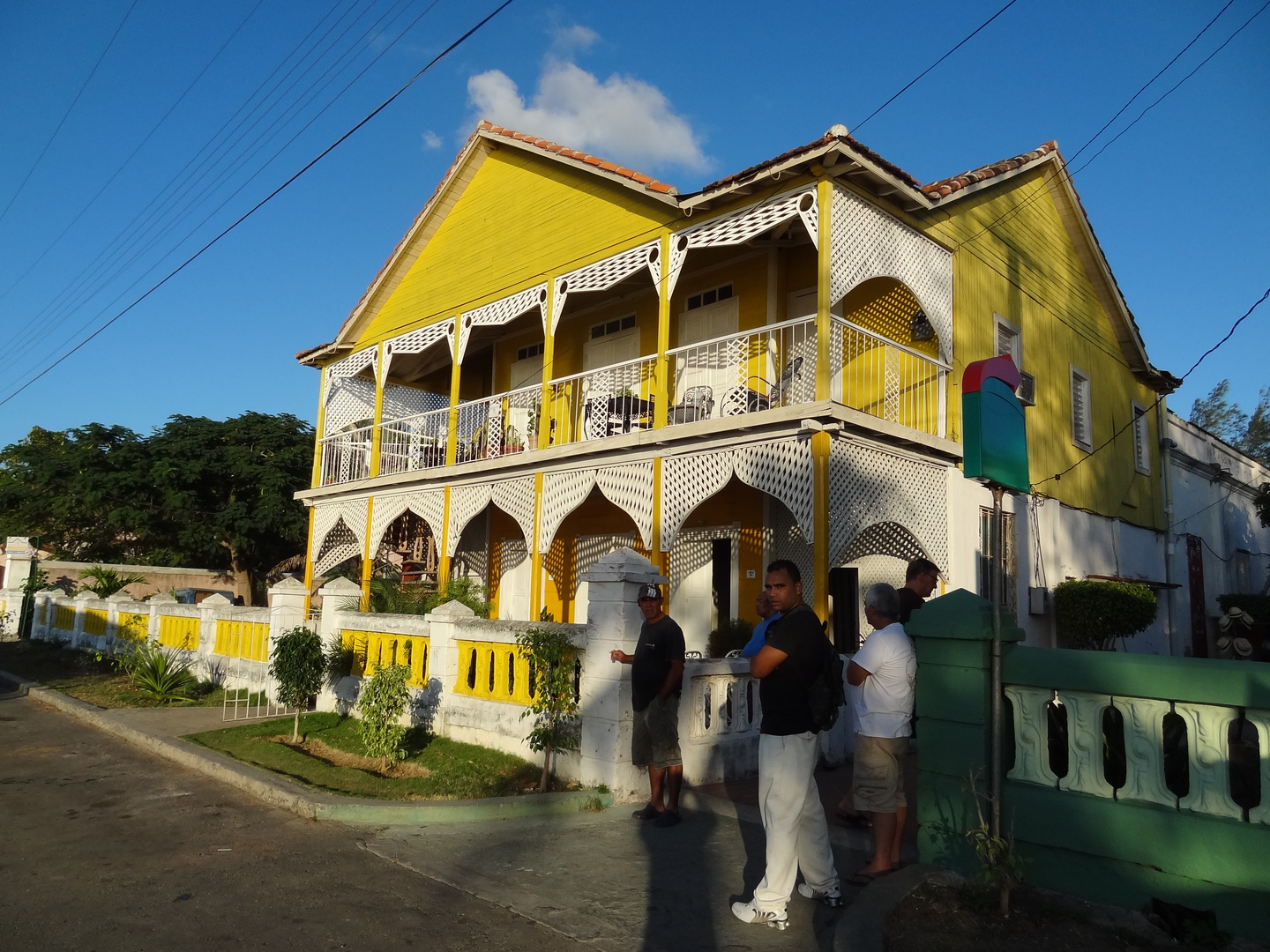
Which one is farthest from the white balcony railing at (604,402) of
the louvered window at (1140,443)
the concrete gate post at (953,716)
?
A: the louvered window at (1140,443)

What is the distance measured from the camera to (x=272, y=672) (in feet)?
33.8

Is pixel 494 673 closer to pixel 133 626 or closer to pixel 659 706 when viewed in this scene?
pixel 659 706

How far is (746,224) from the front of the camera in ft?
36.2

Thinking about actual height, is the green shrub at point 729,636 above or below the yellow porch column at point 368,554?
below

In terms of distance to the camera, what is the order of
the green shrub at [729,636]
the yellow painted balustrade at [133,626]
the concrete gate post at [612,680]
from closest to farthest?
the concrete gate post at [612,680] → the green shrub at [729,636] → the yellow painted balustrade at [133,626]

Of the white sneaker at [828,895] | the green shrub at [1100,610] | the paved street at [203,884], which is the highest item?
the green shrub at [1100,610]

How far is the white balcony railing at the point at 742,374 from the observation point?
11562 millimetres

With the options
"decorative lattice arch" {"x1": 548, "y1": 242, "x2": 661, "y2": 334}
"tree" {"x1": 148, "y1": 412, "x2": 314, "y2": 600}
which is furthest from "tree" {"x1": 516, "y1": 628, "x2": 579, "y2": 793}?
"tree" {"x1": 148, "y1": 412, "x2": 314, "y2": 600}

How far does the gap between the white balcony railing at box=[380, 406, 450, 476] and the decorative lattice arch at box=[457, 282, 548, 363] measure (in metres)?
1.50

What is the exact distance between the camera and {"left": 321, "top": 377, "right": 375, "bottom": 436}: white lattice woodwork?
62.8ft

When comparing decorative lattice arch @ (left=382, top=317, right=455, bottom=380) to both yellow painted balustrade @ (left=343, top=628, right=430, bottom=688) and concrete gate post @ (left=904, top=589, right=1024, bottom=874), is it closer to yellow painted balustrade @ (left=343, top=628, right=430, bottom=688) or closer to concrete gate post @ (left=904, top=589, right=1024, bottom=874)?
yellow painted balustrade @ (left=343, top=628, right=430, bottom=688)

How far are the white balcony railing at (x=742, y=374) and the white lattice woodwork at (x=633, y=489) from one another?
0.87 metres

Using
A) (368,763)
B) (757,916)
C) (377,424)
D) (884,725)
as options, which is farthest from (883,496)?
(377,424)

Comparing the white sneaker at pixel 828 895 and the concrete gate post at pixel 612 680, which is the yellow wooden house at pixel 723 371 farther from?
the white sneaker at pixel 828 895
